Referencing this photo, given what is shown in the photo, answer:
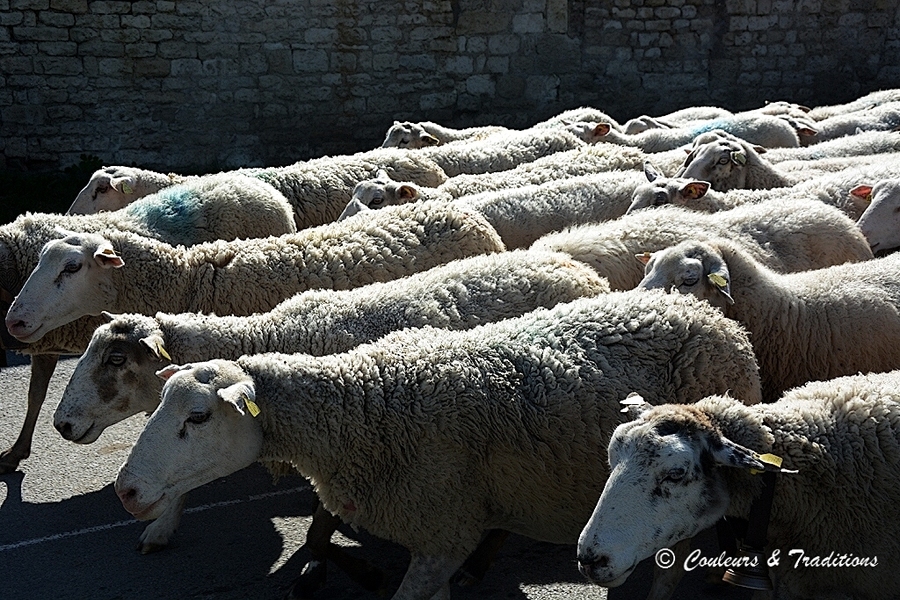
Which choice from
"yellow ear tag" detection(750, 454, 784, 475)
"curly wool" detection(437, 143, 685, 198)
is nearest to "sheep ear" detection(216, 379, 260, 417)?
"yellow ear tag" detection(750, 454, 784, 475)

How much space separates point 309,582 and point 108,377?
1.26 m

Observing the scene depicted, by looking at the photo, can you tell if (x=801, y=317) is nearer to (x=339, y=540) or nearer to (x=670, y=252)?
(x=670, y=252)

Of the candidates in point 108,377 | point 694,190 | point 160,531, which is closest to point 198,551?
point 160,531

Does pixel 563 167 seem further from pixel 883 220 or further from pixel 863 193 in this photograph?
pixel 883 220

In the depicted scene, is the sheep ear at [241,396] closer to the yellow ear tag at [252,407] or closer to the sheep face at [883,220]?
the yellow ear tag at [252,407]

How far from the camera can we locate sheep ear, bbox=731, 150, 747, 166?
6.96 metres

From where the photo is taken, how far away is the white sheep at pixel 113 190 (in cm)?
760

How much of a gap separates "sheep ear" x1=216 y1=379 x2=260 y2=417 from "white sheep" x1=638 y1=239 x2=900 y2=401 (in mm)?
1993

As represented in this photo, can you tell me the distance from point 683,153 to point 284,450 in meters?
4.90

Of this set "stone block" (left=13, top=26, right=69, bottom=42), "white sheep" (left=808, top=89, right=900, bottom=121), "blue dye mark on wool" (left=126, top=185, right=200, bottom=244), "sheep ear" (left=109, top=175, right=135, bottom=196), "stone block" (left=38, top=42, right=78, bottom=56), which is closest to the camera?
"blue dye mark on wool" (left=126, top=185, right=200, bottom=244)

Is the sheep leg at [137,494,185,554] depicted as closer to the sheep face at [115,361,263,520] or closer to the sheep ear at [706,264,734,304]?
the sheep face at [115,361,263,520]

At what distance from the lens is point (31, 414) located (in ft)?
19.6

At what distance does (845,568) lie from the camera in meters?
3.18

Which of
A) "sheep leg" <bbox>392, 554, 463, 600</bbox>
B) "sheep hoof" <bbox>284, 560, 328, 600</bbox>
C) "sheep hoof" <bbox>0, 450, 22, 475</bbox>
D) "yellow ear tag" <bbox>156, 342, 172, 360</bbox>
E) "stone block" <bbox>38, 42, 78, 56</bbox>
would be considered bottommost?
"sheep hoof" <bbox>0, 450, 22, 475</bbox>
